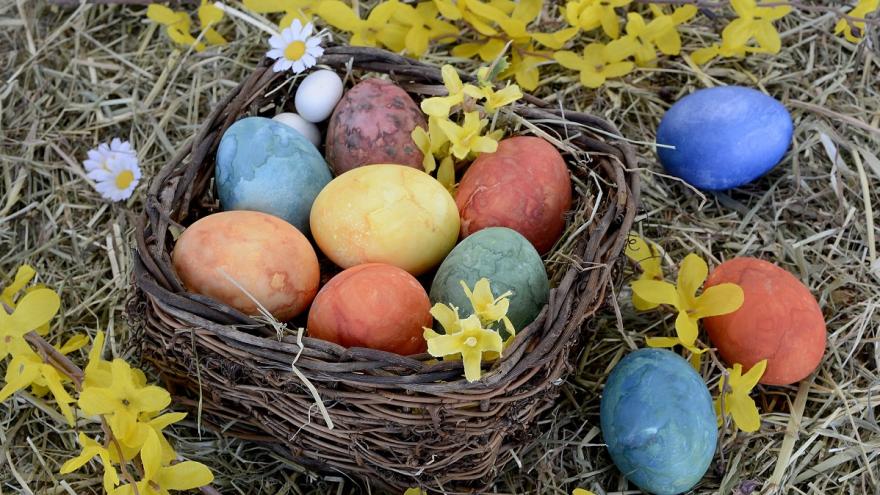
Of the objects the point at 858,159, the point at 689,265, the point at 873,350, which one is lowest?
the point at 873,350

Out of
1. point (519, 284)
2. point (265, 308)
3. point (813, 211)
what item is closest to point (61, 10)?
point (265, 308)

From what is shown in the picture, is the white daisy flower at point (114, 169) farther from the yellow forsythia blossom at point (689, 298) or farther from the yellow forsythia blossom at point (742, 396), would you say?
the yellow forsythia blossom at point (742, 396)

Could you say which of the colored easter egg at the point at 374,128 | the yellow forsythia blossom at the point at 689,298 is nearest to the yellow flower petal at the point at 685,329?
the yellow forsythia blossom at the point at 689,298

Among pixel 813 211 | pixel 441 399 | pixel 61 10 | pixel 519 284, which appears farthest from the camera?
pixel 61 10

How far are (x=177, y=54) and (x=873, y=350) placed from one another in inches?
68.1

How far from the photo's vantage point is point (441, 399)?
125 centimetres

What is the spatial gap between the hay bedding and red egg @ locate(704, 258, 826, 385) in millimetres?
102

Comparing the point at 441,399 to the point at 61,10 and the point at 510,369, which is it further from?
the point at 61,10

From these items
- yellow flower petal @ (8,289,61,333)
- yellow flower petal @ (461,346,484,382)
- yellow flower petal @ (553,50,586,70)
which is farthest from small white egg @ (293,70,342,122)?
yellow flower petal @ (461,346,484,382)

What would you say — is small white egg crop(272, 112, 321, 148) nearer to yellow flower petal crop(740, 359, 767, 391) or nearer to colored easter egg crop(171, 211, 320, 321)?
colored easter egg crop(171, 211, 320, 321)

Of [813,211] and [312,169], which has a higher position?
[312,169]

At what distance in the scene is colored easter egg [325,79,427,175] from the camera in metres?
1.66

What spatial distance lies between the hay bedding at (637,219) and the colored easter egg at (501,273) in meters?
0.18

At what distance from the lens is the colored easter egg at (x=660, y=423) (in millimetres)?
1420
